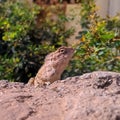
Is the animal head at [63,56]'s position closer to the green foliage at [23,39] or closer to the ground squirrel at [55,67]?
the ground squirrel at [55,67]

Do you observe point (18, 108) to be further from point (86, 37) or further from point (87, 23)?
point (87, 23)

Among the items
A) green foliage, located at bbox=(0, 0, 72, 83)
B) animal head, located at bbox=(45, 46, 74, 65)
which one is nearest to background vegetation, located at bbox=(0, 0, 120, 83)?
green foliage, located at bbox=(0, 0, 72, 83)

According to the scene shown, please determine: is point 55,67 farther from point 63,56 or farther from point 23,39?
point 23,39

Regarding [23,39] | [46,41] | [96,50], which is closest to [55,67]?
[96,50]

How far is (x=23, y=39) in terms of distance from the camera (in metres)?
5.97

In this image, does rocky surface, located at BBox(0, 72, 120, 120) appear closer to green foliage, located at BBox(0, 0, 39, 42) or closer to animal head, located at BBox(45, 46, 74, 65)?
animal head, located at BBox(45, 46, 74, 65)

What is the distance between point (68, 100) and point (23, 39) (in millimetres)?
3553

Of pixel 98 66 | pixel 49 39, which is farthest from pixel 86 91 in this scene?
pixel 49 39

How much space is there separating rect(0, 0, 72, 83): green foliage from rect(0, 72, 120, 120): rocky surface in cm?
269

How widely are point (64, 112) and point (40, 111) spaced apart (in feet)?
0.49

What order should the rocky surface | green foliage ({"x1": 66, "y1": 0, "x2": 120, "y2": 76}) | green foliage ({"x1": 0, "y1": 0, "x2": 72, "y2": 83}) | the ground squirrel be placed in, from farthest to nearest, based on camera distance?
green foliage ({"x1": 0, "y1": 0, "x2": 72, "y2": 83})
green foliage ({"x1": 66, "y1": 0, "x2": 120, "y2": 76})
the ground squirrel
the rocky surface

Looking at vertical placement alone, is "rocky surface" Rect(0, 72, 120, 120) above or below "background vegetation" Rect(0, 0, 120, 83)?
above

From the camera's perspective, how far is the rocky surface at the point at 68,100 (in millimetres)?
2281

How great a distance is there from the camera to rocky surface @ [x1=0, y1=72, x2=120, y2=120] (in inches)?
89.8
